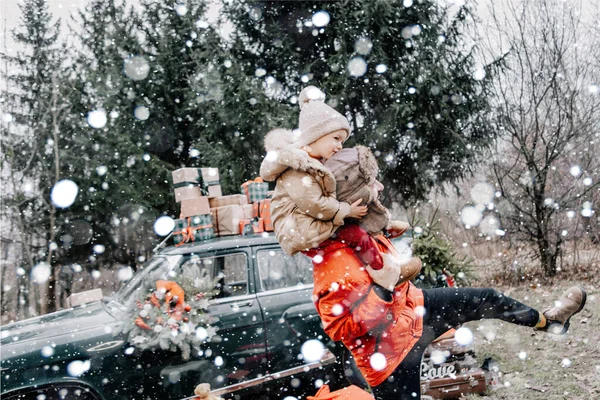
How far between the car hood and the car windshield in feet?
0.79

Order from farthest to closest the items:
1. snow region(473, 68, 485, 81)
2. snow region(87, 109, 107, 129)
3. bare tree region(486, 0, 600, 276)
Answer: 1. snow region(87, 109, 107, 129)
2. snow region(473, 68, 485, 81)
3. bare tree region(486, 0, 600, 276)

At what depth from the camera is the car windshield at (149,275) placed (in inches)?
168

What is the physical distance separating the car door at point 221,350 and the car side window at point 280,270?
139 mm

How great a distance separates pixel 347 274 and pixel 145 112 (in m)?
10.4

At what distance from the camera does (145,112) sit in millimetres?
11461

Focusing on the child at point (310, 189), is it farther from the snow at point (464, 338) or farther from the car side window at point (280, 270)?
the snow at point (464, 338)

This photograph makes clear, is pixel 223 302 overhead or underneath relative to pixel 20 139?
underneath

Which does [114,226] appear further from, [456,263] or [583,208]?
[583,208]

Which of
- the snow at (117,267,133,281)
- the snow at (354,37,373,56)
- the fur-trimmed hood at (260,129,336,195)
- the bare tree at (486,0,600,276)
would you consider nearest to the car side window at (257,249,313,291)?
the fur-trimmed hood at (260,129,336,195)

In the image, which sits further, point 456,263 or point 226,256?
point 456,263

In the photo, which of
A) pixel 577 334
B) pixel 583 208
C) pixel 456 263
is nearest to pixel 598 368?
pixel 577 334

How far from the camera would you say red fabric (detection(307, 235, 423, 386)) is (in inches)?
87.3

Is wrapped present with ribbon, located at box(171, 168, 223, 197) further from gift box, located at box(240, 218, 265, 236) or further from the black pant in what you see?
the black pant

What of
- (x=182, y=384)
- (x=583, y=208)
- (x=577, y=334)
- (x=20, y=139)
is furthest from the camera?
(x=20, y=139)
